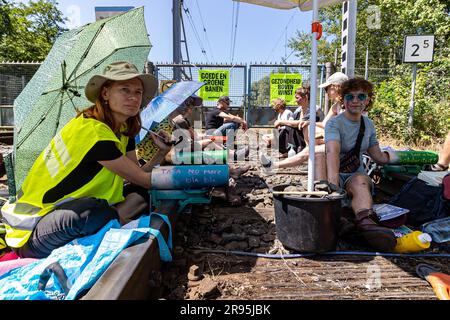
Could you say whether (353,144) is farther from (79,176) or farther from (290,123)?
(290,123)

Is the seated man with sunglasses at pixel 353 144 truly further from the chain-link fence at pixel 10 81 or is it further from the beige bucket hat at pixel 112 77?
the chain-link fence at pixel 10 81

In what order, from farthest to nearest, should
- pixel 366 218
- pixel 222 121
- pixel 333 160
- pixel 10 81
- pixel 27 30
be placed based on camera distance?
pixel 27 30 < pixel 10 81 < pixel 222 121 < pixel 333 160 < pixel 366 218

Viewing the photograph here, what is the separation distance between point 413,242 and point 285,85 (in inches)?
352

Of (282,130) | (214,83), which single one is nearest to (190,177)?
(282,130)

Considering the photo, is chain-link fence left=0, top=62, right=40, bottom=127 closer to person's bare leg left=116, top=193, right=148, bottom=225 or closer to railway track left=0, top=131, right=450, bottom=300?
person's bare leg left=116, top=193, right=148, bottom=225

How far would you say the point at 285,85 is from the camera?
10742 millimetres

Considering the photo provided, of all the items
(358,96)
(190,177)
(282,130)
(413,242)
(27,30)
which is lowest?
(413,242)

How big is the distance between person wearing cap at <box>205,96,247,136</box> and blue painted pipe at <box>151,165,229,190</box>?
184 inches

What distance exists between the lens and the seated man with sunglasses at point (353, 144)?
288 cm

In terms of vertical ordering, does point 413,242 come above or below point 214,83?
below
